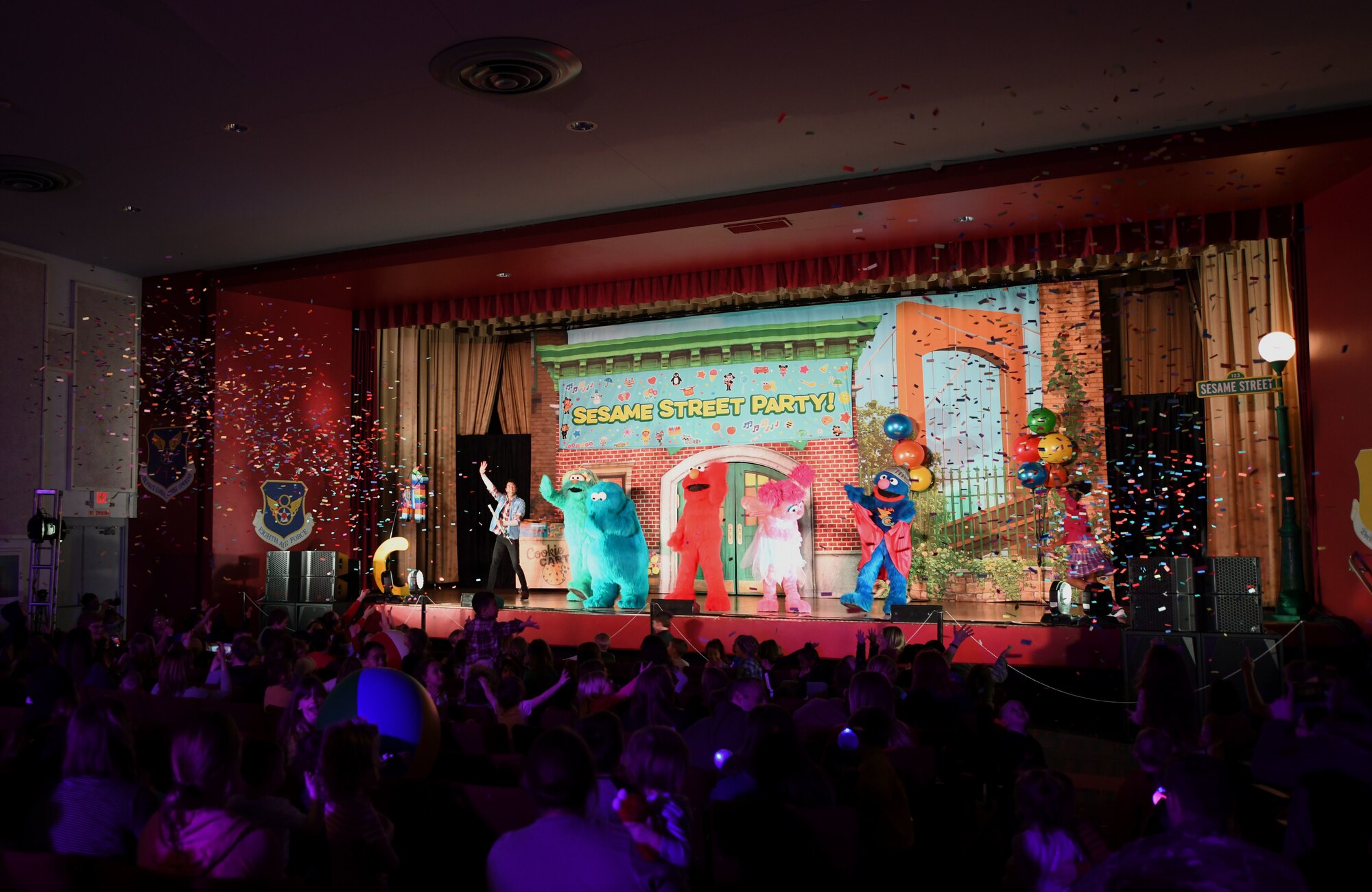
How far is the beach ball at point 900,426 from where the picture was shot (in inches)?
436

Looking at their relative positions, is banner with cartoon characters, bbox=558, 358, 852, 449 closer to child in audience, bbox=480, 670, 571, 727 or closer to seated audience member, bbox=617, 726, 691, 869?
child in audience, bbox=480, 670, 571, 727

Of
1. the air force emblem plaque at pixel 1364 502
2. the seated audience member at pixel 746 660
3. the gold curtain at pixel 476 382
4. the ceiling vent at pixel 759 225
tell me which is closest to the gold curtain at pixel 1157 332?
the air force emblem plaque at pixel 1364 502

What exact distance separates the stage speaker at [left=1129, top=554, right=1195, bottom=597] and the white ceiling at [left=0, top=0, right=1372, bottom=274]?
3183 millimetres

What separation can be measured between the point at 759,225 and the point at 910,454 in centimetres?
361

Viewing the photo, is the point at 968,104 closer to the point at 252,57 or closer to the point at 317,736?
the point at 252,57

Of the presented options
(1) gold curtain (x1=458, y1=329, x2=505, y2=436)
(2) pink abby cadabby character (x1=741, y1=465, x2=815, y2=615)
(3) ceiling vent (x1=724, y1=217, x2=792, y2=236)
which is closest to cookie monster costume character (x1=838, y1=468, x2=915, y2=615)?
(2) pink abby cadabby character (x1=741, y1=465, x2=815, y2=615)

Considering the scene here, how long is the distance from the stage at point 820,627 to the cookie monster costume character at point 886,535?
1.08ft

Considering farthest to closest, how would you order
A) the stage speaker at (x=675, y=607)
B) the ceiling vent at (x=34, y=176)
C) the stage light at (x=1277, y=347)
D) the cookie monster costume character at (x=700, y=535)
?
the cookie monster costume character at (x=700, y=535), the stage speaker at (x=675, y=607), the stage light at (x=1277, y=347), the ceiling vent at (x=34, y=176)

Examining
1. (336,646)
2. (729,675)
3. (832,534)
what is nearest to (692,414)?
(832,534)

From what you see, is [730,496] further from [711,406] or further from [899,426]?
[899,426]

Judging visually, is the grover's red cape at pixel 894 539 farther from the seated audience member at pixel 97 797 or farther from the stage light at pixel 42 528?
the seated audience member at pixel 97 797

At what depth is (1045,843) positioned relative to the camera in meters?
2.46

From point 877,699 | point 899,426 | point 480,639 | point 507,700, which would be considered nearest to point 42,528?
point 480,639

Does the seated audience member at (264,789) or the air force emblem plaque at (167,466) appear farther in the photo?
the air force emblem plaque at (167,466)
